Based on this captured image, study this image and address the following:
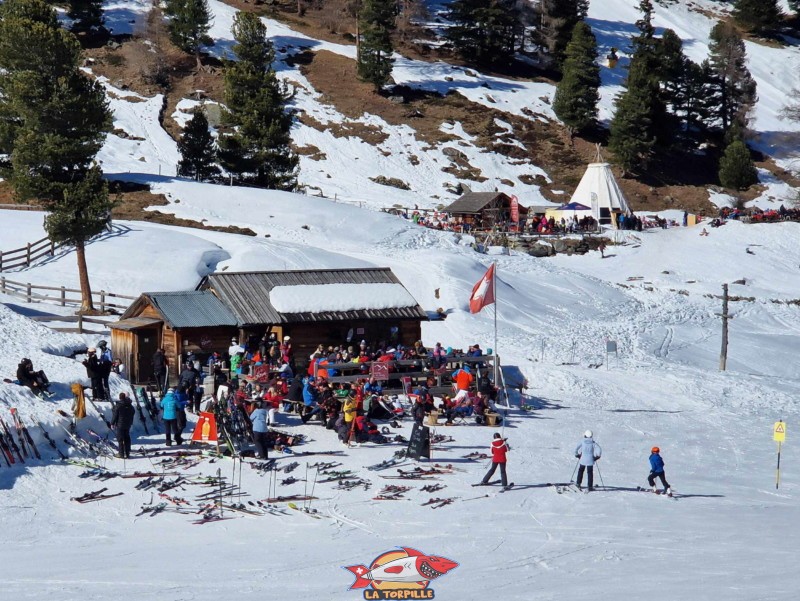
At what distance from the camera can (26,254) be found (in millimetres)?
40250

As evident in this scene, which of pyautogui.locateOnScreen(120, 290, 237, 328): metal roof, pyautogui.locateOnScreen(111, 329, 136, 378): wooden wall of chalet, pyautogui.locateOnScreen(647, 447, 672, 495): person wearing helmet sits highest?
pyautogui.locateOnScreen(120, 290, 237, 328): metal roof

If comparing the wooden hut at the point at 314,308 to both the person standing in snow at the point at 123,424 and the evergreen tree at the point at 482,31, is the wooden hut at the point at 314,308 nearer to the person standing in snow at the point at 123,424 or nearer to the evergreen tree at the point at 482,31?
the person standing in snow at the point at 123,424

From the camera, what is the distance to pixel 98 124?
32.7m

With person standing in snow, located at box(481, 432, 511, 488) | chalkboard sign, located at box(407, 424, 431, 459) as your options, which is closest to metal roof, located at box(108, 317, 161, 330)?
chalkboard sign, located at box(407, 424, 431, 459)

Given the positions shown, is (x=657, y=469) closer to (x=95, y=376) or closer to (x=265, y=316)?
(x=95, y=376)

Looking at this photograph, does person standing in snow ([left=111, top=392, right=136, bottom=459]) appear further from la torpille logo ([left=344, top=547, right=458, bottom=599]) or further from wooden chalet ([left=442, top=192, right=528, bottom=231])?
wooden chalet ([left=442, top=192, right=528, bottom=231])

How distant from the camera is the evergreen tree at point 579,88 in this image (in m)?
81.9

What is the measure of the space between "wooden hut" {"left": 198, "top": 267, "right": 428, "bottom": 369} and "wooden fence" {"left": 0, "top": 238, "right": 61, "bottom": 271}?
13.3m

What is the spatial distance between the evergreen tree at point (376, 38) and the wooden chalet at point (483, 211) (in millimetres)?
25367

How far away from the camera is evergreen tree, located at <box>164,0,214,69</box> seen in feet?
269

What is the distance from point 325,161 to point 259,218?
22430 mm

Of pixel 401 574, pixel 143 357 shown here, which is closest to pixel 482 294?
pixel 143 357

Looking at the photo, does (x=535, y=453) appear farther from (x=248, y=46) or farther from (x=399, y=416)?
(x=248, y=46)

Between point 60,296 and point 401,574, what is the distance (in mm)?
25243
